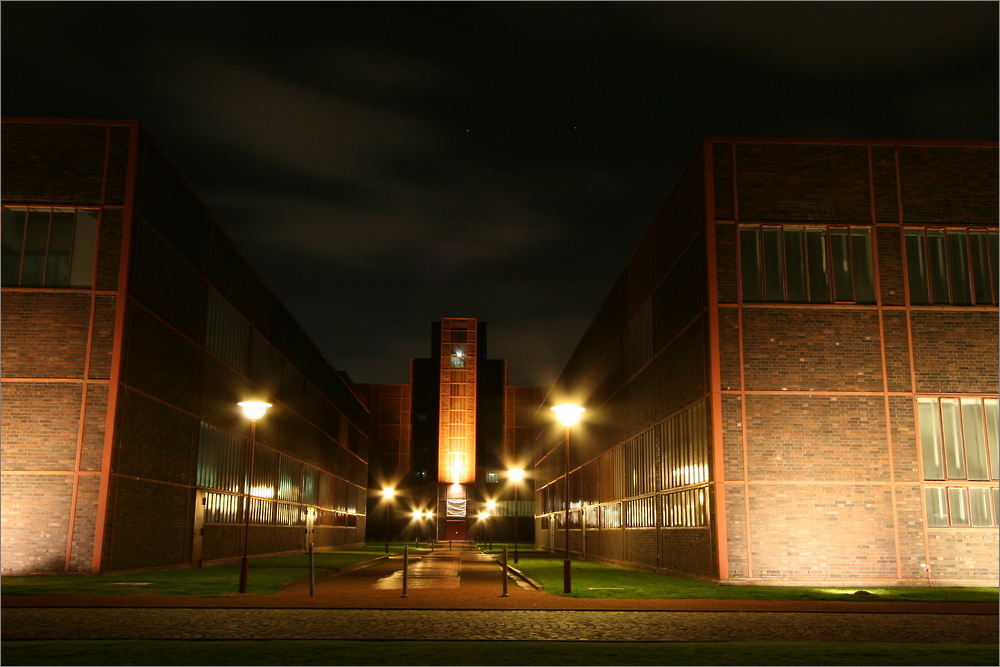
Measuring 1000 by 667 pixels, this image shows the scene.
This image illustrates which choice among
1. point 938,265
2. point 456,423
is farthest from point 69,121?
point 456,423

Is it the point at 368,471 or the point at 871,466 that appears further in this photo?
the point at 368,471

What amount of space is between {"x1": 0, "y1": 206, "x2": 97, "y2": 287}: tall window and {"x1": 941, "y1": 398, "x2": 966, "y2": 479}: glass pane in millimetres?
24711

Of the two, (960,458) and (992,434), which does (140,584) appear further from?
(992,434)

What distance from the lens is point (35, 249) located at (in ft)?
89.1

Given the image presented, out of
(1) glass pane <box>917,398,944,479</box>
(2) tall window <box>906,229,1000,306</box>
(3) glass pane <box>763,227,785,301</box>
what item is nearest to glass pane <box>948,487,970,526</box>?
(1) glass pane <box>917,398,944,479</box>

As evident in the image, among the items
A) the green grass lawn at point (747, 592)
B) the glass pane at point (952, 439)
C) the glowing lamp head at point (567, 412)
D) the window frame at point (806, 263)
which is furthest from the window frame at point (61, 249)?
the glass pane at point (952, 439)

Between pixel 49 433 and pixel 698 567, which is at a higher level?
pixel 49 433

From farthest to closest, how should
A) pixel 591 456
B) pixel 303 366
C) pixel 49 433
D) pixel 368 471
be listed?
pixel 368 471 → pixel 303 366 → pixel 591 456 → pixel 49 433

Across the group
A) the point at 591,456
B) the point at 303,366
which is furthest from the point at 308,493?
the point at 591,456

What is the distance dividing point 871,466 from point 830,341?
353 centimetres

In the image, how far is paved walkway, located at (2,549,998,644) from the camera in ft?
42.2

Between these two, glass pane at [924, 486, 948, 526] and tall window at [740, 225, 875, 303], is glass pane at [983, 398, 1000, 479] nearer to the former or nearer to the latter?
glass pane at [924, 486, 948, 526]

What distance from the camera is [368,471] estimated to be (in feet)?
326

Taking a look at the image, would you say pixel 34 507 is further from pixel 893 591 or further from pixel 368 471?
pixel 368 471
